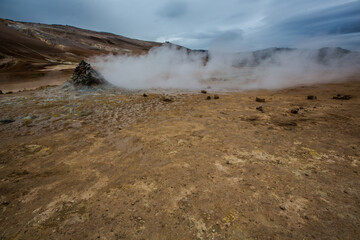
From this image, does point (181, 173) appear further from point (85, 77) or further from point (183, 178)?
point (85, 77)

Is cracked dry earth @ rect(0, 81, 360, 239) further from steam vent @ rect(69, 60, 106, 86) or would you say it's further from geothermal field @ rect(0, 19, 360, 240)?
steam vent @ rect(69, 60, 106, 86)

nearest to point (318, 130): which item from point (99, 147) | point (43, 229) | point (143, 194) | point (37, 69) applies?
point (143, 194)

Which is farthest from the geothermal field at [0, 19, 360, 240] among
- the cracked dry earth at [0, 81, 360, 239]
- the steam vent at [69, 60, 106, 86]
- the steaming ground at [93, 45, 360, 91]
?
the steaming ground at [93, 45, 360, 91]

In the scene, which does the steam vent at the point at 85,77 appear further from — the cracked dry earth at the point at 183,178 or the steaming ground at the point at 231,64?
the cracked dry earth at the point at 183,178

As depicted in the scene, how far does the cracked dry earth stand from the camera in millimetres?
1679

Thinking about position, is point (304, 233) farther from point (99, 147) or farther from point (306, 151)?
point (99, 147)

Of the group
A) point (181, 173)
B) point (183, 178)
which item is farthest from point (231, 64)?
point (183, 178)

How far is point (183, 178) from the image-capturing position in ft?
7.74

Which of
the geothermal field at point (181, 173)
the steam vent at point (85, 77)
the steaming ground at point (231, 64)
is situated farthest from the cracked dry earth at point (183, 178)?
the steaming ground at point (231, 64)

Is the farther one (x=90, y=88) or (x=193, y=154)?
(x=90, y=88)

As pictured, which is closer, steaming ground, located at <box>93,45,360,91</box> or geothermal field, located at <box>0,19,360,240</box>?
geothermal field, located at <box>0,19,360,240</box>

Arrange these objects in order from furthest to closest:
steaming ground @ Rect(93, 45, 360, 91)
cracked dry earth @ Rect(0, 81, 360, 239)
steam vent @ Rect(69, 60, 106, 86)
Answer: steaming ground @ Rect(93, 45, 360, 91) < steam vent @ Rect(69, 60, 106, 86) < cracked dry earth @ Rect(0, 81, 360, 239)

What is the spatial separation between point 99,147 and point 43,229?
69.4 inches

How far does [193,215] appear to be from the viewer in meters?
1.78
